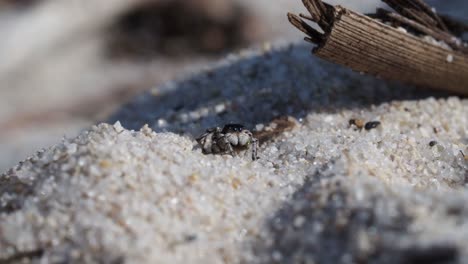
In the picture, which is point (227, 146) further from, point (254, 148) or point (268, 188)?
point (268, 188)

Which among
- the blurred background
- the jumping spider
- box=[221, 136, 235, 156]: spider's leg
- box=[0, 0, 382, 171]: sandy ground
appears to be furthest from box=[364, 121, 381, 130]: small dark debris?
the blurred background

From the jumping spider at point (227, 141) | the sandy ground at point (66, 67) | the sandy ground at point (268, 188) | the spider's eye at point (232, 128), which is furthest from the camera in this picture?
the sandy ground at point (66, 67)

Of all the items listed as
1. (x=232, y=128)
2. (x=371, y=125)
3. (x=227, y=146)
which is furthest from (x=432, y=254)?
(x=371, y=125)

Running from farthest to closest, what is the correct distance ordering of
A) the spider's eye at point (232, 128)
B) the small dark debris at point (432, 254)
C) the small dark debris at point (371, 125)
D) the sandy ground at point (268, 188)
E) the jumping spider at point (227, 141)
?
1. the small dark debris at point (371, 125)
2. the spider's eye at point (232, 128)
3. the jumping spider at point (227, 141)
4. the sandy ground at point (268, 188)
5. the small dark debris at point (432, 254)

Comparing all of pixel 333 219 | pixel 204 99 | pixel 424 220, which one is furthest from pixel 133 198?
pixel 204 99

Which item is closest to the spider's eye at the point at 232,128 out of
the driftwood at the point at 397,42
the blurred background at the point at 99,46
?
the driftwood at the point at 397,42

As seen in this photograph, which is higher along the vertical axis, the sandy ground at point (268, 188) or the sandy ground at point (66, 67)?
the sandy ground at point (66, 67)

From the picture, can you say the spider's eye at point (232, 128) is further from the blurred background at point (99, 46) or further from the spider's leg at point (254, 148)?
the blurred background at point (99, 46)

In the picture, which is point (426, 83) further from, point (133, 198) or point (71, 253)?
point (71, 253)
